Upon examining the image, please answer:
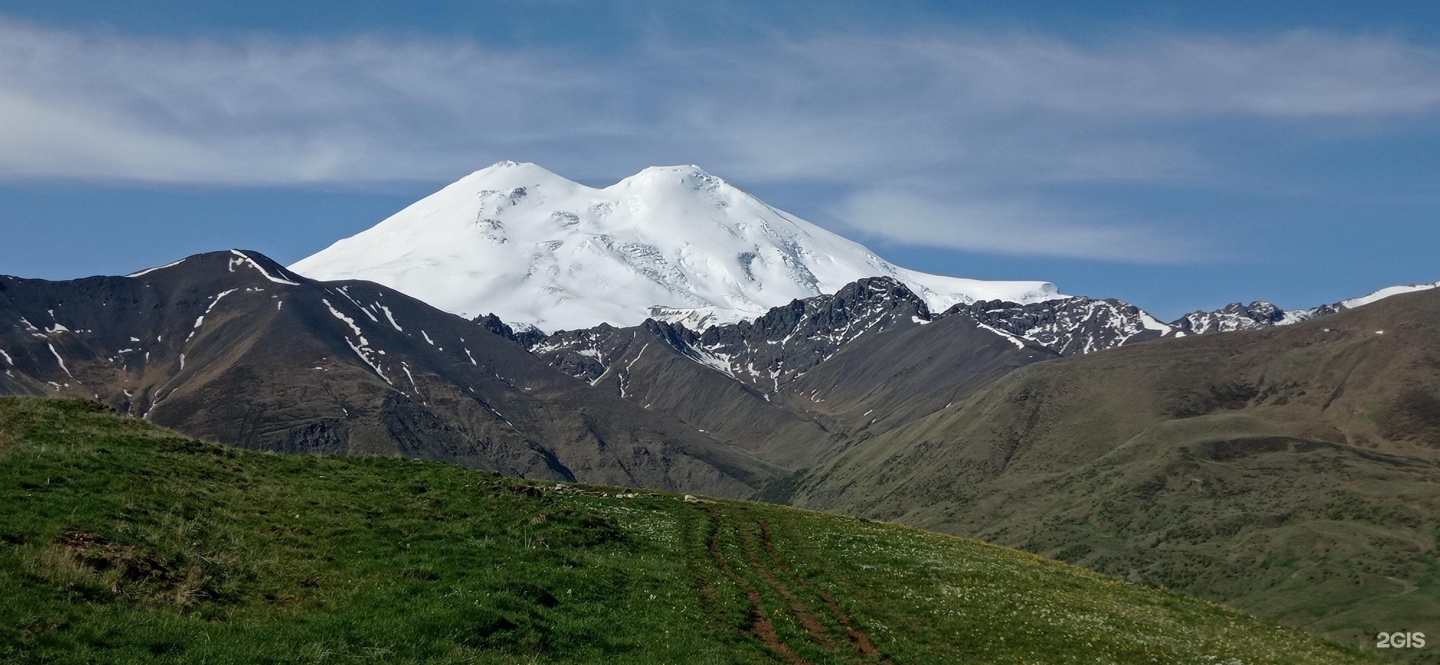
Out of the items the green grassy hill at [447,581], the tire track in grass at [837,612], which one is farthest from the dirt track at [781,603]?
the green grassy hill at [447,581]

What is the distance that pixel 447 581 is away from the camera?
2770 centimetres

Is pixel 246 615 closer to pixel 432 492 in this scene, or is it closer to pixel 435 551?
pixel 435 551

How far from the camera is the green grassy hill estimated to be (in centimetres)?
2186

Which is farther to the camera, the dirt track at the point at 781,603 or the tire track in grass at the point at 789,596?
the tire track in grass at the point at 789,596

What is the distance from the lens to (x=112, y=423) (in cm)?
3972

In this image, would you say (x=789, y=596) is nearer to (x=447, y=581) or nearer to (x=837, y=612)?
(x=837, y=612)

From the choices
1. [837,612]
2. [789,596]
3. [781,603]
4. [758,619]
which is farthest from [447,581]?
[837,612]

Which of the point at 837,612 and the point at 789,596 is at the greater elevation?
the point at 789,596

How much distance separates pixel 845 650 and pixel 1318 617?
625 ft

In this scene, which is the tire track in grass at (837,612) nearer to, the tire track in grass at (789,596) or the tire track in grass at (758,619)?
the tire track in grass at (789,596)

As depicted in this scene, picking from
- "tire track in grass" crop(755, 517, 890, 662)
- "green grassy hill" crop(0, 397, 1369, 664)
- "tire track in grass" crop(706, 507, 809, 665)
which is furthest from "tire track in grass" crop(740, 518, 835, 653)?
"tire track in grass" crop(706, 507, 809, 665)

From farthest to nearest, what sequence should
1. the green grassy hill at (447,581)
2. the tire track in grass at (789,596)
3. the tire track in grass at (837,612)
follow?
the tire track in grass at (789,596) → the tire track in grass at (837,612) → the green grassy hill at (447,581)

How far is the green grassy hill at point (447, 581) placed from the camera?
21.9 meters

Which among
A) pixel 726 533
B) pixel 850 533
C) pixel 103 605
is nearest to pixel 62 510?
pixel 103 605
